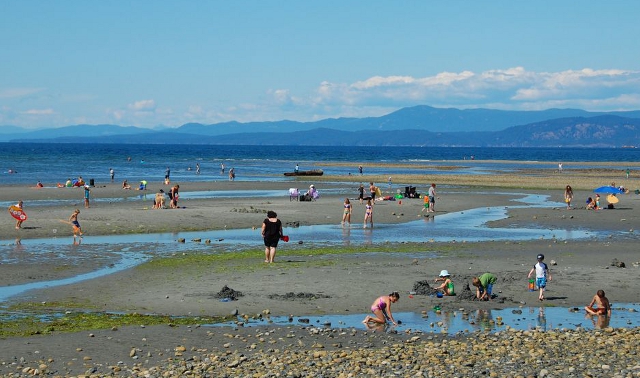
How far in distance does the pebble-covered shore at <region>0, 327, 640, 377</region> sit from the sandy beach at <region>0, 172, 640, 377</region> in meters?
0.04

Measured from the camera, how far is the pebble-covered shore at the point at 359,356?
14.8 meters

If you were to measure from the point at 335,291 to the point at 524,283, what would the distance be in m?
5.83

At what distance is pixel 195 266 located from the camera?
28.2 metres

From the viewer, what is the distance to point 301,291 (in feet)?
77.3

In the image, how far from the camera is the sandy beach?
15.4m

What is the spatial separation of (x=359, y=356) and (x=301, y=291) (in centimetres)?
772

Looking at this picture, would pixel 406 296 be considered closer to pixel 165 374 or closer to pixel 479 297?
pixel 479 297

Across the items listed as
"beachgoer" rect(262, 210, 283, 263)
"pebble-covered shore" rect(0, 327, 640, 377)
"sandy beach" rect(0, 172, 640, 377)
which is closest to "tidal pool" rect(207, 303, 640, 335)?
"sandy beach" rect(0, 172, 640, 377)

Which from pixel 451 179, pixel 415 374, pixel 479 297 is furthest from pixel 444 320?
pixel 451 179

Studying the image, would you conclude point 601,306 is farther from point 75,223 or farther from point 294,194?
point 294,194

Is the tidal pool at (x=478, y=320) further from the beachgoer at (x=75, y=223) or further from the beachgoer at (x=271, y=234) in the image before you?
the beachgoer at (x=75, y=223)

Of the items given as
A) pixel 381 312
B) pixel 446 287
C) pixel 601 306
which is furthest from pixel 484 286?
pixel 381 312

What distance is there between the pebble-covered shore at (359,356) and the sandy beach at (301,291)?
40 mm

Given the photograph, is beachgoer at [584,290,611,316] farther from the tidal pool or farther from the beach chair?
the beach chair
